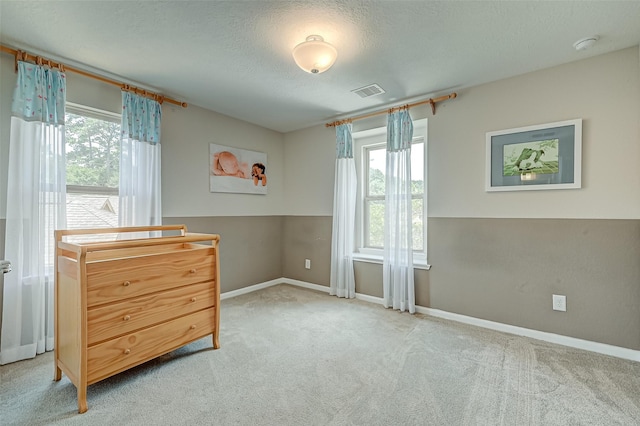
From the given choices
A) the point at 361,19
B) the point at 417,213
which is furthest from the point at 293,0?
the point at 417,213

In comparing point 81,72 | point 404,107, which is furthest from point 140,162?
point 404,107

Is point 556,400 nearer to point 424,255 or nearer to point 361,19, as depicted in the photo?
point 424,255

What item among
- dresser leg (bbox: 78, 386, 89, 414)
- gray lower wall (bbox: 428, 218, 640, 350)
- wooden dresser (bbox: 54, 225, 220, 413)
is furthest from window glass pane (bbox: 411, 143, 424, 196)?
dresser leg (bbox: 78, 386, 89, 414)

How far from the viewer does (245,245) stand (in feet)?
12.6

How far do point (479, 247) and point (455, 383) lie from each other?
1.36 metres

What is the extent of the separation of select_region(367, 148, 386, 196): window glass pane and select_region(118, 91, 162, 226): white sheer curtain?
2413 mm

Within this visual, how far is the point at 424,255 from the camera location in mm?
3211

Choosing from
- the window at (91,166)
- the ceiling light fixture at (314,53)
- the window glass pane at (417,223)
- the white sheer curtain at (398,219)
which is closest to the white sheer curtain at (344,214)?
the white sheer curtain at (398,219)

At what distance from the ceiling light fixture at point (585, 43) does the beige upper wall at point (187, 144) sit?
3.32m

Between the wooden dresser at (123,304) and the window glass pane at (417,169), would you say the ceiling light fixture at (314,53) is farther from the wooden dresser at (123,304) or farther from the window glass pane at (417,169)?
the window glass pane at (417,169)

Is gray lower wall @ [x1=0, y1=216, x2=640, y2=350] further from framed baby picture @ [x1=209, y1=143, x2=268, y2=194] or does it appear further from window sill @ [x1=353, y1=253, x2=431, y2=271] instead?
framed baby picture @ [x1=209, y1=143, x2=268, y2=194]

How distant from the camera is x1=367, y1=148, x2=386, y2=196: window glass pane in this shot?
3.66 m

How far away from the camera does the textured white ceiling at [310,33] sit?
1.73 m

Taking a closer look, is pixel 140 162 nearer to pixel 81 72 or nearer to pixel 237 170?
pixel 81 72
